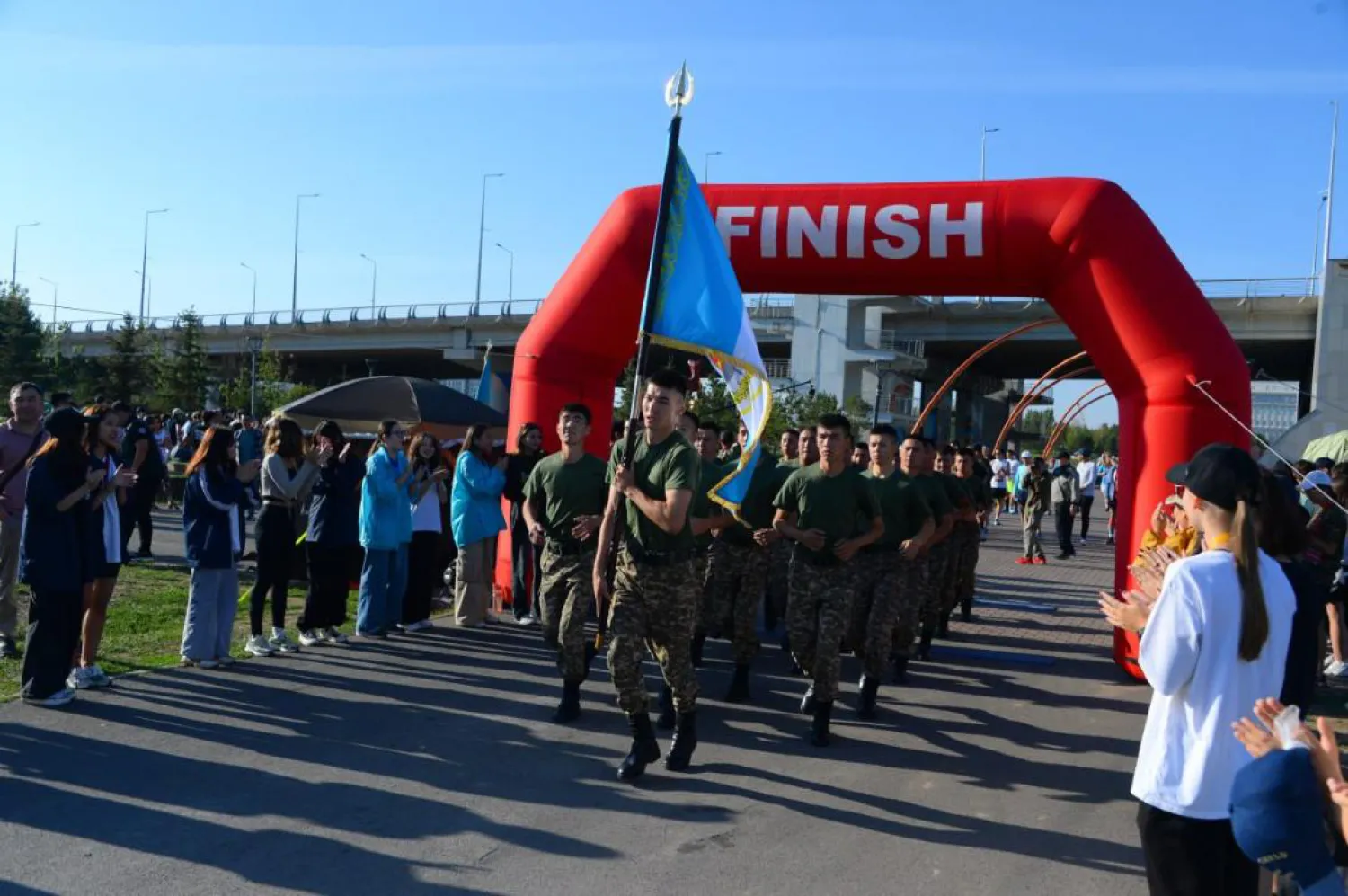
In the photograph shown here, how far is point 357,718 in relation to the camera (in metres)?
A: 7.27

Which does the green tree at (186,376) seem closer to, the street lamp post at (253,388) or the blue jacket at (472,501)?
the street lamp post at (253,388)

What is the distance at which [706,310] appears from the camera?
6953 millimetres

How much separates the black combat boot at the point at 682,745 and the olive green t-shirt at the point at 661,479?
0.93m

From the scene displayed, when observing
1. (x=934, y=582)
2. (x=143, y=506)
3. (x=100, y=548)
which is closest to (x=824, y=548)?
(x=934, y=582)

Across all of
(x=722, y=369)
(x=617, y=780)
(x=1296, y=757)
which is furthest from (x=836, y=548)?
(x=1296, y=757)

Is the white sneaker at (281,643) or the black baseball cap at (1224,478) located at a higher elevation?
the black baseball cap at (1224,478)

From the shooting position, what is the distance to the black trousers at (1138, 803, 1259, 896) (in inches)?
126

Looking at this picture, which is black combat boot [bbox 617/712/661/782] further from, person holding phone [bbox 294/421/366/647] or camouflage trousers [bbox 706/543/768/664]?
person holding phone [bbox 294/421/366/647]

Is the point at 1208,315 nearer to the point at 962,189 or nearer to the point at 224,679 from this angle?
the point at 962,189

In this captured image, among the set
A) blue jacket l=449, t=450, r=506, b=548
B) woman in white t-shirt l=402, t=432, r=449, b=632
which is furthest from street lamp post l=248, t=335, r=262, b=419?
blue jacket l=449, t=450, r=506, b=548

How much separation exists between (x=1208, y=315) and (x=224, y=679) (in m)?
7.89

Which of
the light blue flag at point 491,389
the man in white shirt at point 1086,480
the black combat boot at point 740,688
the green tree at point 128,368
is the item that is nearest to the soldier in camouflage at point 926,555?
the black combat boot at point 740,688

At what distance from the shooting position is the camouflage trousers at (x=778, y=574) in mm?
10914

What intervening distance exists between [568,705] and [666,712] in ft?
2.07
